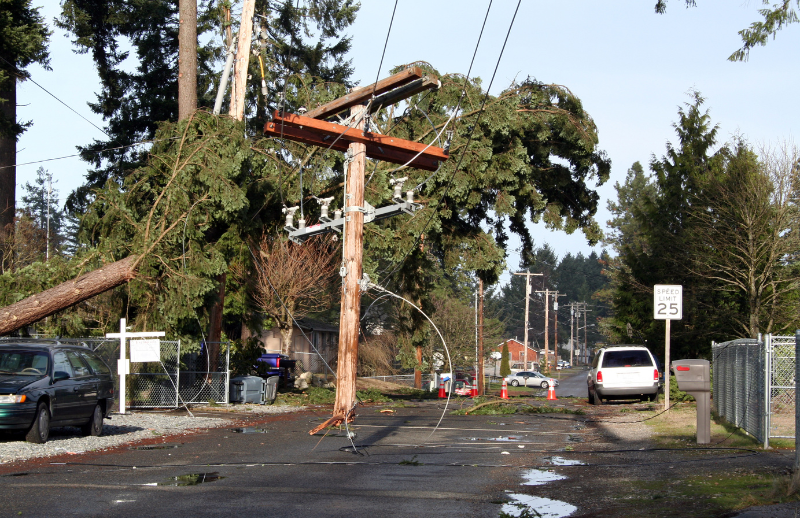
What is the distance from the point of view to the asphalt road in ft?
24.2

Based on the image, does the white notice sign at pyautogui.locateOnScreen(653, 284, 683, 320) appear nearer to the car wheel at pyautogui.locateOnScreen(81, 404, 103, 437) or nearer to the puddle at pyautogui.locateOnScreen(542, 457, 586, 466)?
the puddle at pyautogui.locateOnScreen(542, 457, 586, 466)

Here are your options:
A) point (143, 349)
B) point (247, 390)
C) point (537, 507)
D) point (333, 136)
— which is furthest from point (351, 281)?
point (247, 390)

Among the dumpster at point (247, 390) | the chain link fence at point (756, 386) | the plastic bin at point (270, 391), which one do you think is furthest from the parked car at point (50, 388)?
the chain link fence at point (756, 386)

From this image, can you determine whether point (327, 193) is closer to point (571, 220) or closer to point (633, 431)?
point (571, 220)

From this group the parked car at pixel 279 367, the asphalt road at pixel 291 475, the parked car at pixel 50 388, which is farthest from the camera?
the parked car at pixel 279 367

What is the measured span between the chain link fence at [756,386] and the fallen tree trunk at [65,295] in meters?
14.0

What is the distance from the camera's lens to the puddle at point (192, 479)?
29.2 feet

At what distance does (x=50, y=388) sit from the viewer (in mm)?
12742

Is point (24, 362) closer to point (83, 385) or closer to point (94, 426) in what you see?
point (83, 385)

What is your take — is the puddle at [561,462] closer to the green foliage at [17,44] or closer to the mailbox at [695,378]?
the mailbox at [695,378]

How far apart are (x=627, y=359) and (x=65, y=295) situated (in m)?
15.6

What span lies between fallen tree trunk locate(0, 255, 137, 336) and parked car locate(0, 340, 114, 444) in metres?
5.17

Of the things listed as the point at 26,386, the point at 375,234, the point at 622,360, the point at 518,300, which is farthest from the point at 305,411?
the point at 518,300

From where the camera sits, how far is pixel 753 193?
28953mm
